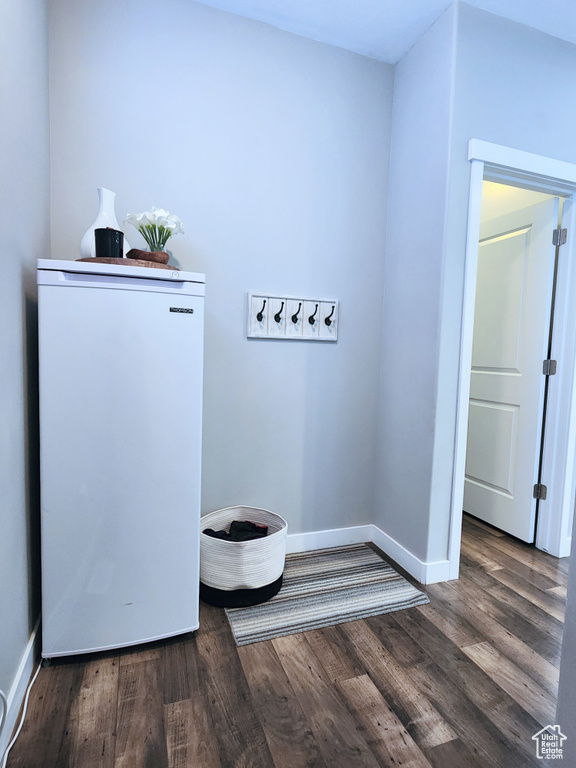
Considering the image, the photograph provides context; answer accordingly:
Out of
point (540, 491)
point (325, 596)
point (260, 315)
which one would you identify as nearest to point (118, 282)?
point (260, 315)

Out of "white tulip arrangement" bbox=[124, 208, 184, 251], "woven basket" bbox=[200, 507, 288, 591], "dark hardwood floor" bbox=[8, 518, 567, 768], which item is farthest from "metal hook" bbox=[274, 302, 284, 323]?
"dark hardwood floor" bbox=[8, 518, 567, 768]

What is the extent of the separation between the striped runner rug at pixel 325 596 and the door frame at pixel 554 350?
1.12 ft

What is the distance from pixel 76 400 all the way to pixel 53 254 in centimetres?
77

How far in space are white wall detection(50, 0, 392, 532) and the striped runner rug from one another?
23cm

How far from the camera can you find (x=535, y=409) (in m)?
2.26

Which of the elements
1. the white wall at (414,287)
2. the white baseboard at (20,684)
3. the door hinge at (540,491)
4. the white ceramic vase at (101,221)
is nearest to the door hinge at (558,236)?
the white wall at (414,287)

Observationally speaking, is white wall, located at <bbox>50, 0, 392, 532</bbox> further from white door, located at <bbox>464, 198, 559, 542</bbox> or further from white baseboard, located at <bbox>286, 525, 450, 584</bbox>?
white door, located at <bbox>464, 198, 559, 542</bbox>

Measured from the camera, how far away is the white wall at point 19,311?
43.3 inches

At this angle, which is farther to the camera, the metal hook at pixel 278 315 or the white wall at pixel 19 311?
the metal hook at pixel 278 315

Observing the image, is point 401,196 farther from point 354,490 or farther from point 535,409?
point 354,490

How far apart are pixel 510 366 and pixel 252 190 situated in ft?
5.91

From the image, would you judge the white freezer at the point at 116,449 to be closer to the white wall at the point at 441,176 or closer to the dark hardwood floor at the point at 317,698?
the dark hardwood floor at the point at 317,698

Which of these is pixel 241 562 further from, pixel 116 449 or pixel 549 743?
pixel 549 743

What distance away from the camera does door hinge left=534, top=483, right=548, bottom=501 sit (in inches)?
88.3
